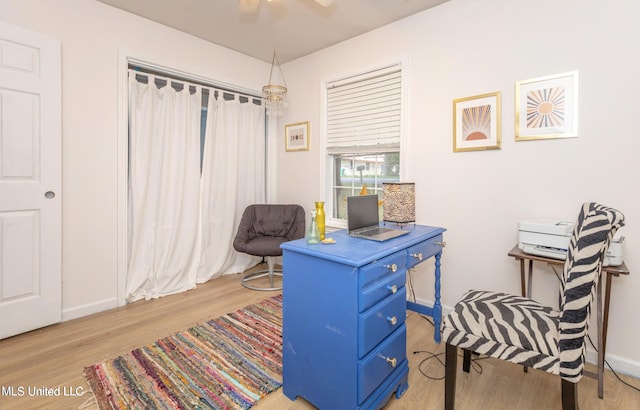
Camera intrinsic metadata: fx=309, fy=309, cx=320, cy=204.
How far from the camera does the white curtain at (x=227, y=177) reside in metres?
3.51

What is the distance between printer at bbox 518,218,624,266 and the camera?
1.71 m

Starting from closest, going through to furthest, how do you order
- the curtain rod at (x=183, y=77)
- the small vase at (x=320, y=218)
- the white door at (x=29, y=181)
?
the small vase at (x=320, y=218)
the white door at (x=29, y=181)
the curtain rod at (x=183, y=77)

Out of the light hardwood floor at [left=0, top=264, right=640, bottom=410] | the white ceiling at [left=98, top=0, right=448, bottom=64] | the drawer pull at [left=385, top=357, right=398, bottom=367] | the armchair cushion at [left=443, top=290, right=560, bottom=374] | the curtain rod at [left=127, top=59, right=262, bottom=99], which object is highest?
the white ceiling at [left=98, top=0, right=448, bottom=64]

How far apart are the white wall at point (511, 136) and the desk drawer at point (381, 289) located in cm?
115

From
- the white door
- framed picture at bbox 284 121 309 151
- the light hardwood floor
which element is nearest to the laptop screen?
the light hardwood floor

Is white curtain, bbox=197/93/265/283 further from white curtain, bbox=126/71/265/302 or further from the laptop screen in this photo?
the laptop screen

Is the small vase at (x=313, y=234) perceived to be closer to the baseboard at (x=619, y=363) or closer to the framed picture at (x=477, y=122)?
the framed picture at (x=477, y=122)

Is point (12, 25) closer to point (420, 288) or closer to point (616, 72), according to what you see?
point (420, 288)

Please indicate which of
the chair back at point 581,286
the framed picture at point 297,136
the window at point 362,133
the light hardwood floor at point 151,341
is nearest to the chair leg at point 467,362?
the light hardwood floor at point 151,341

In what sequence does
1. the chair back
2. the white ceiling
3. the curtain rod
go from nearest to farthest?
1. the chair back
2. the white ceiling
3. the curtain rod

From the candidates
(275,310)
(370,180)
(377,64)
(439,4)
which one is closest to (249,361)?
(275,310)

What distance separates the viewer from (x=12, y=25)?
2.20 meters

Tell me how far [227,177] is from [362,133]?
5.45ft

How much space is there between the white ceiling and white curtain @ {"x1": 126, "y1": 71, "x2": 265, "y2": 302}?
603 millimetres
